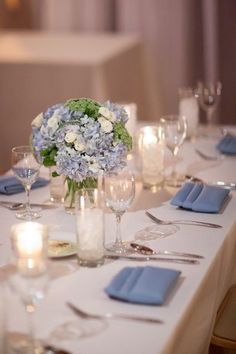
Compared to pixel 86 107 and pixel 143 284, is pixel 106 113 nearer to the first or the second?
pixel 86 107

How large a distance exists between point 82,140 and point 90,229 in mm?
356

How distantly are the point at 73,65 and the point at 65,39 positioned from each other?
636mm

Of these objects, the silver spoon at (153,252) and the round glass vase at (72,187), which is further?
the round glass vase at (72,187)

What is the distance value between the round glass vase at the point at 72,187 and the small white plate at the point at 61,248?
245 millimetres

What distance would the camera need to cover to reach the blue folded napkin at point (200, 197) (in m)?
2.27

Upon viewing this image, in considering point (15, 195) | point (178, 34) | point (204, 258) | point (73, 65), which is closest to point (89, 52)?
point (73, 65)

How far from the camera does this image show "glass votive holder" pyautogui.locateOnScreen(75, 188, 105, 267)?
1.85 meters

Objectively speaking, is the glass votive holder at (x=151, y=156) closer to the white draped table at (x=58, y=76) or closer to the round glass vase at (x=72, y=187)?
the round glass vase at (x=72, y=187)

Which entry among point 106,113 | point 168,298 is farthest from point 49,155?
point 168,298

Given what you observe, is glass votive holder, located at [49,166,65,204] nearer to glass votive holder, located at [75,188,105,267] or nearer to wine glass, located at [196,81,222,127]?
glass votive holder, located at [75,188,105,267]

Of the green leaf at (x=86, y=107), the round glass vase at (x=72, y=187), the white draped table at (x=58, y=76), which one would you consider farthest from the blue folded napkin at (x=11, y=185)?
the white draped table at (x=58, y=76)

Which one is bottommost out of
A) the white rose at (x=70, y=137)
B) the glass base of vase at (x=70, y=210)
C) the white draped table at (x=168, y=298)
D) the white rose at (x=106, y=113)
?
the white draped table at (x=168, y=298)

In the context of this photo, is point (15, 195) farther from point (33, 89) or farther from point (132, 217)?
point (33, 89)

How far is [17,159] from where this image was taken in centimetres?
230
